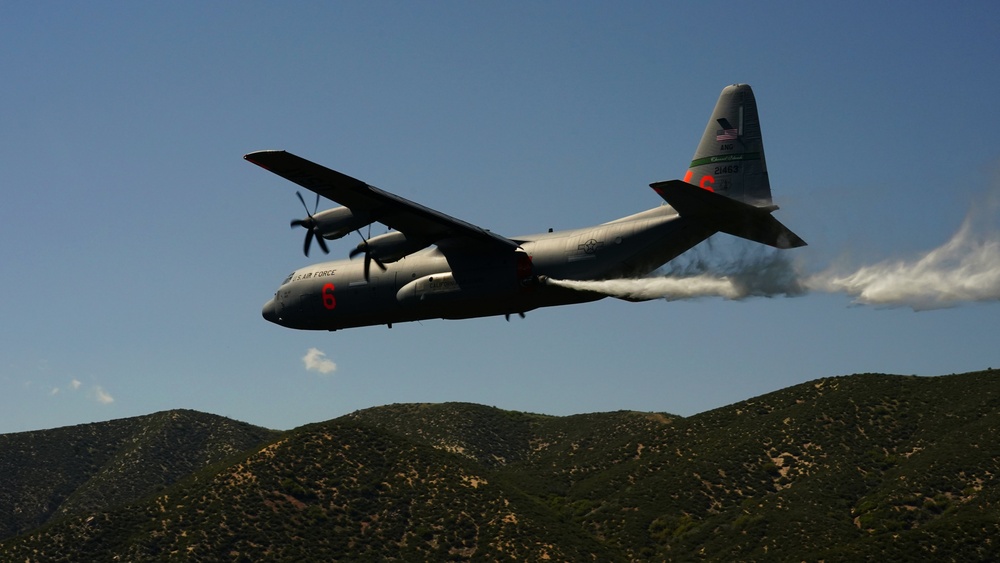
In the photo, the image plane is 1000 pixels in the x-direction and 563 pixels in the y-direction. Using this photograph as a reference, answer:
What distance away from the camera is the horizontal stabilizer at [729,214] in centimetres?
3441

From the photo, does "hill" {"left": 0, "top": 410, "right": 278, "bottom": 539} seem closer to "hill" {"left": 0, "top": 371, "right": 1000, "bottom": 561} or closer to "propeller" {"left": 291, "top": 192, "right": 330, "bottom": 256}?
"hill" {"left": 0, "top": 371, "right": 1000, "bottom": 561}

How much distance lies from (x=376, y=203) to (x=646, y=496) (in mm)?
61319

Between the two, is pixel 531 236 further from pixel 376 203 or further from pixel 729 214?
pixel 729 214

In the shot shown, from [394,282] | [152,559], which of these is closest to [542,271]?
[394,282]

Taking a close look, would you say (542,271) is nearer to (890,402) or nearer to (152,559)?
(152,559)

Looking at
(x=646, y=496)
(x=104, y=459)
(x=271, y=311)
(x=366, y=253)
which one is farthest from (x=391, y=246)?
(x=104, y=459)

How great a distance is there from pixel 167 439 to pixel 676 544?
68844 millimetres

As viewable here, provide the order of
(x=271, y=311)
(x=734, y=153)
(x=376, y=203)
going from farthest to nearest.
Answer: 1. (x=271, y=311)
2. (x=376, y=203)
3. (x=734, y=153)

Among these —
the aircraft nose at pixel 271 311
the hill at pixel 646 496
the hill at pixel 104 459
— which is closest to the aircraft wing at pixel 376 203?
the aircraft nose at pixel 271 311

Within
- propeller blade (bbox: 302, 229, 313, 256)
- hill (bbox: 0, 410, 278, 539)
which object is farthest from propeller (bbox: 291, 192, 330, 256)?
hill (bbox: 0, 410, 278, 539)

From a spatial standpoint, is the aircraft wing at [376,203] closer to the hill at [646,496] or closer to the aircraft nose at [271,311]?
the aircraft nose at [271,311]

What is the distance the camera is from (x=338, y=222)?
1532 inches

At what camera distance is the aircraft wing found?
3653 centimetres

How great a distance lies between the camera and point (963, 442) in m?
90.1
